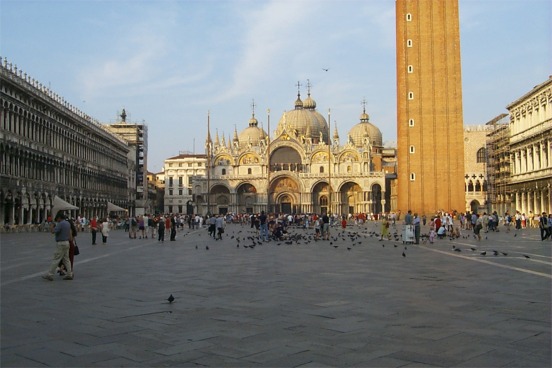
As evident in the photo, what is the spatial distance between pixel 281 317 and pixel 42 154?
35.4m

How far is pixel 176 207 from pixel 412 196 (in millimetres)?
52957

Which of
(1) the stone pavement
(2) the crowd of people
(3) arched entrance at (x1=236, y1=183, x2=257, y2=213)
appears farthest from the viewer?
(3) arched entrance at (x1=236, y1=183, x2=257, y2=213)

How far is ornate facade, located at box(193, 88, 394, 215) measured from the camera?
73375 millimetres

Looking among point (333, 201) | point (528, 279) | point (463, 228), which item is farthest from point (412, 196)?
point (528, 279)

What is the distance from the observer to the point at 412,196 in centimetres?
5131

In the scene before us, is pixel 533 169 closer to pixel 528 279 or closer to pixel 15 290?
pixel 528 279

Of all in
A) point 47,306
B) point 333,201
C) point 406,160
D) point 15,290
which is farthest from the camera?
point 333,201

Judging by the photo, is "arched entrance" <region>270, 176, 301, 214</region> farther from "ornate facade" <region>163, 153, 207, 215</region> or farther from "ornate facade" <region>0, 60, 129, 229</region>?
"ornate facade" <region>0, 60, 129, 229</region>

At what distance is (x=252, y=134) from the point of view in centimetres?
8956

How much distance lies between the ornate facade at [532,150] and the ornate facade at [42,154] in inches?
1379

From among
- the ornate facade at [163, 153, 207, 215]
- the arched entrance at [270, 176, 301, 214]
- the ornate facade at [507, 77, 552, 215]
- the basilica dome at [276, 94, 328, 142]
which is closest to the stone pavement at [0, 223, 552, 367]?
the ornate facade at [507, 77, 552, 215]

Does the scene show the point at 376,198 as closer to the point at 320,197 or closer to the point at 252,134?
the point at 320,197

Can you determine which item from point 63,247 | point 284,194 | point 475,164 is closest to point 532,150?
point 475,164

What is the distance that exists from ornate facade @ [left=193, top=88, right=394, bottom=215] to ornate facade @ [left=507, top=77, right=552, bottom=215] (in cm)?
2590
